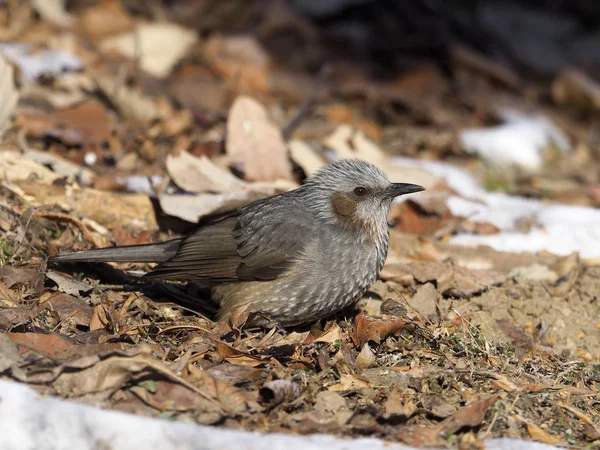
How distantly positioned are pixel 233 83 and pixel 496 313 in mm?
4800

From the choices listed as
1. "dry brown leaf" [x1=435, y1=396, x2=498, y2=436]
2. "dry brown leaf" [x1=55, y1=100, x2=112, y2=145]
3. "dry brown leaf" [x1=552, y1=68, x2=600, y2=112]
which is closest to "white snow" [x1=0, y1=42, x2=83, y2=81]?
"dry brown leaf" [x1=55, y1=100, x2=112, y2=145]

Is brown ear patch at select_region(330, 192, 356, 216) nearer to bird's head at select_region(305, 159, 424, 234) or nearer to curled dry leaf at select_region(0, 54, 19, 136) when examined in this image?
bird's head at select_region(305, 159, 424, 234)

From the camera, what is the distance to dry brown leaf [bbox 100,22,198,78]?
9359 mm

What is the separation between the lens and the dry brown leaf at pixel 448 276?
5.98 meters

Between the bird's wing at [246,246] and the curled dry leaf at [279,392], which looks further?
the bird's wing at [246,246]

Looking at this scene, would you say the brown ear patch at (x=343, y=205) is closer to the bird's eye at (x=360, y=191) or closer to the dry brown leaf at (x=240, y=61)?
the bird's eye at (x=360, y=191)

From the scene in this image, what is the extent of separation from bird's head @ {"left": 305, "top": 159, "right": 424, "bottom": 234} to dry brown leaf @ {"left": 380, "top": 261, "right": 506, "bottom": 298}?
517 millimetres

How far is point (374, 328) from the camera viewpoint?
5.06m

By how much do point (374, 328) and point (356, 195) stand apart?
1.14 meters

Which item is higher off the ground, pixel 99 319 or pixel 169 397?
pixel 169 397

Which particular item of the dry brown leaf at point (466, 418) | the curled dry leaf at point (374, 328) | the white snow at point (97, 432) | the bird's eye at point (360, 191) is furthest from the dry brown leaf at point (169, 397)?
the bird's eye at point (360, 191)

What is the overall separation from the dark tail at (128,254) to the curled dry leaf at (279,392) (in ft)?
6.07

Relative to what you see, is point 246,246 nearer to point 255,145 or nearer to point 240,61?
point 255,145

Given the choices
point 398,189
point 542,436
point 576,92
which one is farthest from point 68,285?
point 576,92
